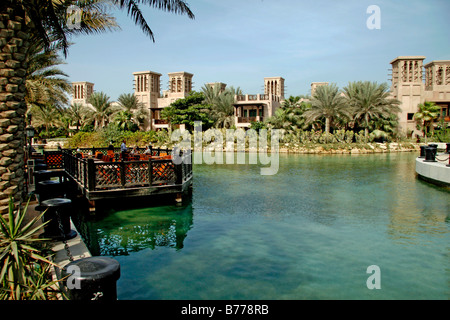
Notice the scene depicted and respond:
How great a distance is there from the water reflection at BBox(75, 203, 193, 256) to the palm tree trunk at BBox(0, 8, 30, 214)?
2457 mm

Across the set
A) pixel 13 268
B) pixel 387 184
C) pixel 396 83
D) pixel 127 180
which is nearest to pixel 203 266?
pixel 13 268

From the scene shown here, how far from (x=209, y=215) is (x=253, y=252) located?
392cm

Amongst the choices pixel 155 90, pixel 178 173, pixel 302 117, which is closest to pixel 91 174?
pixel 178 173

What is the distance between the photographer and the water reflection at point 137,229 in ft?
29.4

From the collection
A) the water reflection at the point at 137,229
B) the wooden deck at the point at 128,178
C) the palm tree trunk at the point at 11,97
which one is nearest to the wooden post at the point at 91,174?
the wooden deck at the point at 128,178

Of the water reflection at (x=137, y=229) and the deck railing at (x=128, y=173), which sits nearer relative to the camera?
the water reflection at (x=137, y=229)

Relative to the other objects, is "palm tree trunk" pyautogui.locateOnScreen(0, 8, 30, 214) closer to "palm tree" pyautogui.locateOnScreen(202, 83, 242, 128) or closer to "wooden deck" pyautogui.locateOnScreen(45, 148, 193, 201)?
"wooden deck" pyautogui.locateOnScreen(45, 148, 193, 201)

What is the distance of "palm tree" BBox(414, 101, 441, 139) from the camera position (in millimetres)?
48750

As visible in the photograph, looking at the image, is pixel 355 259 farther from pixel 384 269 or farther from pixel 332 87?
pixel 332 87

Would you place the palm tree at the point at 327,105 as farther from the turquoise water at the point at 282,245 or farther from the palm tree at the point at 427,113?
the turquoise water at the point at 282,245

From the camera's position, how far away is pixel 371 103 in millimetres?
45719

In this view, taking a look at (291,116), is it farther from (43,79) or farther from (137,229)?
(137,229)

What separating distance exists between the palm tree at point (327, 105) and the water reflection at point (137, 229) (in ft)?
114

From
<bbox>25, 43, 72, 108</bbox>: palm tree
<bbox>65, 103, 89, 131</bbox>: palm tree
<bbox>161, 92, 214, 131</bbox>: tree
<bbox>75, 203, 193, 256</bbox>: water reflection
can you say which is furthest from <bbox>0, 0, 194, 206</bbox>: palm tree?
<bbox>65, 103, 89, 131</bbox>: palm tree
